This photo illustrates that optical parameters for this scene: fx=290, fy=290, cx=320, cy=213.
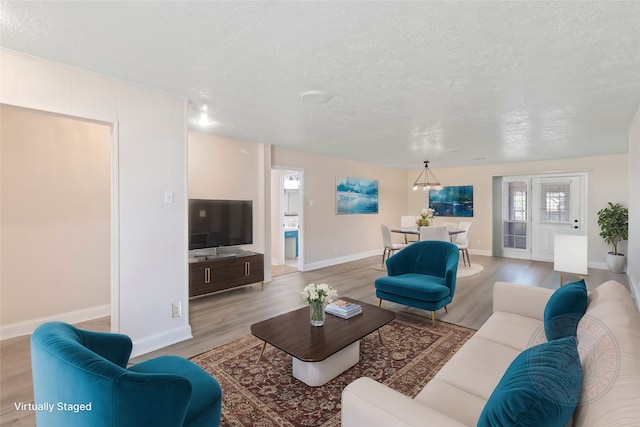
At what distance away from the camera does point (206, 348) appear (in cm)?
274

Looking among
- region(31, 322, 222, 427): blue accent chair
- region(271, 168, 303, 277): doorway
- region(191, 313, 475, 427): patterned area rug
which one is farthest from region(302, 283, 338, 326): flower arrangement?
region(271, 168, 303, 277): doorway

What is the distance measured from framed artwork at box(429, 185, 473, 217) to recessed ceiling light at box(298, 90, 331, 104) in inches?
251

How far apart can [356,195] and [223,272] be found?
404 cm

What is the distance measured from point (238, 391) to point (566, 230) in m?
7.73

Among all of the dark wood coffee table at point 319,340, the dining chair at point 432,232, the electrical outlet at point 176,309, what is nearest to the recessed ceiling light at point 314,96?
the dark wood coffee table at point 319,340

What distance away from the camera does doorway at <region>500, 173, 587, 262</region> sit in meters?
6.57

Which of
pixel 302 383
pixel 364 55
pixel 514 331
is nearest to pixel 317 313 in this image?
pixel 302 383

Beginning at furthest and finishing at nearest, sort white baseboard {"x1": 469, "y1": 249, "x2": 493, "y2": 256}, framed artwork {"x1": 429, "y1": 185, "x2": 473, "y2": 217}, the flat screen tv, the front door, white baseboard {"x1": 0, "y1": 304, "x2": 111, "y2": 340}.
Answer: framed artwork {"x1": 429, "y1": 185, "x2": 473, "y2": 217} < white baseboard {"x1": 469, "y1": 249, "x2": 493, "y2": 256} < the front door < the flat screen tv < white baseboard {"x1": 0, "y1": 304, "x2": 111, "y2": 340}

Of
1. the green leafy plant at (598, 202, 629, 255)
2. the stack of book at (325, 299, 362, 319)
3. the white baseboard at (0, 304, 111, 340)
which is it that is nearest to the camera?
the stack of book at (325, 299, 362, 319)

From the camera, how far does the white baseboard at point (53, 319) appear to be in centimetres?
299

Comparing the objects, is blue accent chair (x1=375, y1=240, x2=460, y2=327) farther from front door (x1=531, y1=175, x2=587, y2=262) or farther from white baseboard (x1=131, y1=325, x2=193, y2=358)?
front door (x1=531, y1=175, x2=587, y2=262)

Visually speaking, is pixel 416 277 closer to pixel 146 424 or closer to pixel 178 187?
pixel 178 187

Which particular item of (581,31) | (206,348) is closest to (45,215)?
(206,348)

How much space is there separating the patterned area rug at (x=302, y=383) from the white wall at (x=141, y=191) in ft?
2.19
